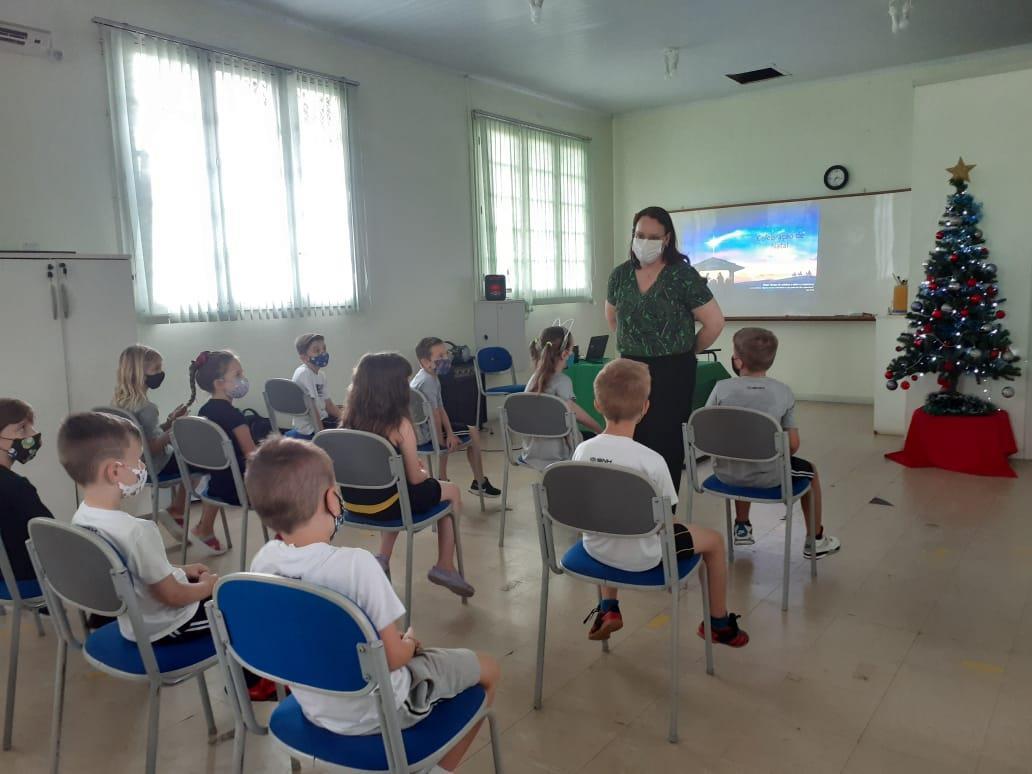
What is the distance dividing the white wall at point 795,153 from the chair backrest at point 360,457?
6.55 m

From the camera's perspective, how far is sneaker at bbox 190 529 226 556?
12.5 ft

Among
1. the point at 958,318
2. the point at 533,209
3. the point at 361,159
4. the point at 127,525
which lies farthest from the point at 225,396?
the point at 533,209

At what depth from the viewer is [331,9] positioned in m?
5.48

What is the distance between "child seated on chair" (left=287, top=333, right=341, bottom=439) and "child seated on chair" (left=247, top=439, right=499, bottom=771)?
3046 mm

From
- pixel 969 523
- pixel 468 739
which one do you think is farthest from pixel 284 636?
pixel 969 523

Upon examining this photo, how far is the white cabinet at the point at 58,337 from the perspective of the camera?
381 cm

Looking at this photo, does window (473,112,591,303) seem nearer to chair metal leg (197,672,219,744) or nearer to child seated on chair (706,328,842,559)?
child seated on chair (706,328,842,559)

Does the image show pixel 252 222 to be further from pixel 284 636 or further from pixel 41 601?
pixel 284 636

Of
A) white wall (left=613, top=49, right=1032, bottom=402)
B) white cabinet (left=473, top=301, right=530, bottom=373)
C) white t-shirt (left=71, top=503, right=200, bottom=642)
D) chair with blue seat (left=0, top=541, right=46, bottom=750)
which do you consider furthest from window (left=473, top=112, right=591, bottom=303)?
white t-shirt (left=71, top=503, right=200, bottom=642)

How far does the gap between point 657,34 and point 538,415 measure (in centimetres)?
423

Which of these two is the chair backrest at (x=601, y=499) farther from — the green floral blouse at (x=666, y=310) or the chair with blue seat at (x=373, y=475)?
the green floral blouse at (x=666, y=310)

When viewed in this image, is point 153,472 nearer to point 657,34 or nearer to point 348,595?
point 348,595

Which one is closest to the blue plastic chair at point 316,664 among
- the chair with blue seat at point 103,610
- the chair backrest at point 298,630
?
the chair backrest at point 298,630

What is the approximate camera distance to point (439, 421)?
4.41 metres
